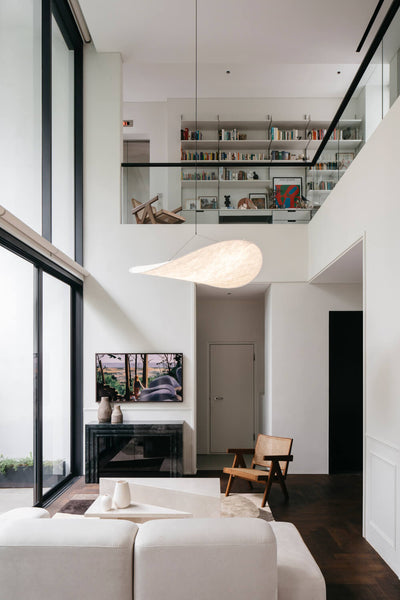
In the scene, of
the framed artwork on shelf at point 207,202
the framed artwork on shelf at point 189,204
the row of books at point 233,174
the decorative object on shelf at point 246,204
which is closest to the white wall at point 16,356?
the framed artwork on shelf at point 189,204

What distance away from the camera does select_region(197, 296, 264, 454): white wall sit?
8.30 m

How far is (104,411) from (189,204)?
9.78 ft

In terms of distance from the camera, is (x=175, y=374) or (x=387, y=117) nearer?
(x=387, y=117)

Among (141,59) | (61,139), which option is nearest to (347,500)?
(61,139)

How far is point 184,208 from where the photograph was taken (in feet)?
22.3

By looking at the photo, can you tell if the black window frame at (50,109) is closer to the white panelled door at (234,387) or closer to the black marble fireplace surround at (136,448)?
the black marble fireplace surround at (136,448)

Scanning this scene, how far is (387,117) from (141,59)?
4785 mm

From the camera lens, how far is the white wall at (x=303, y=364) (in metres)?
6.57

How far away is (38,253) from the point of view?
4.80 m

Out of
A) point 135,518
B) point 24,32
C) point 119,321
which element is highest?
point 24,32

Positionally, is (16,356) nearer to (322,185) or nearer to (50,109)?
(50,109)

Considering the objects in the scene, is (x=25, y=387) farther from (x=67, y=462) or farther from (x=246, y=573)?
(x=246, y=573)

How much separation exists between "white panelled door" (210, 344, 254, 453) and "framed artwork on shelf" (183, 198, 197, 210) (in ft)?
8.42

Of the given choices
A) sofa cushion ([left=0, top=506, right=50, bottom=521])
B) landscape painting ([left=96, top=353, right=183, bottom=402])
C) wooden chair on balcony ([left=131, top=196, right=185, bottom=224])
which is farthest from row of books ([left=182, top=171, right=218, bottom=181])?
sofa cushion ([left=0, top=506, right=50, bottom=521])
